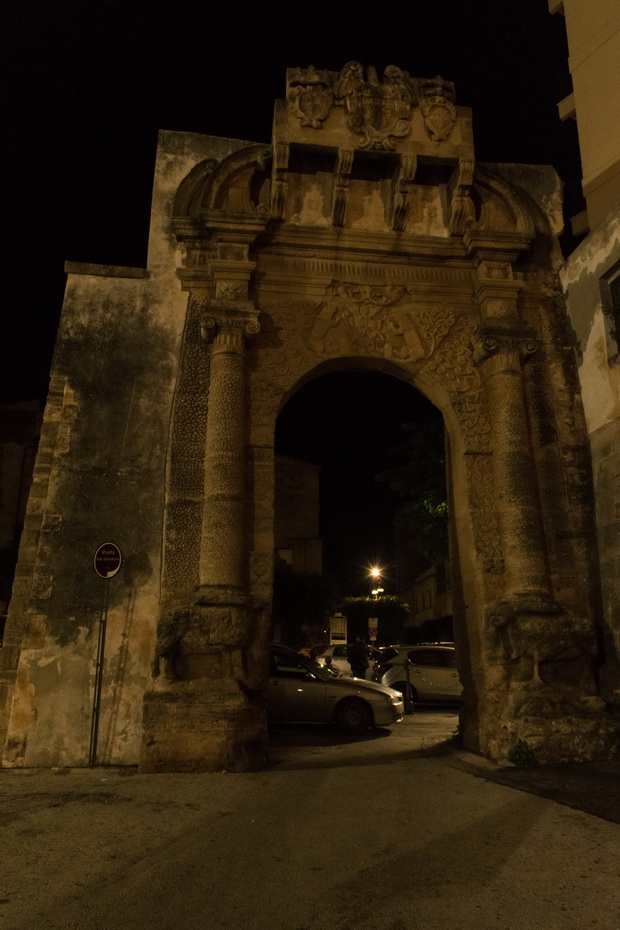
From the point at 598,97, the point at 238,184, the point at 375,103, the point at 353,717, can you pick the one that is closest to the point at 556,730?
the point at 353,717

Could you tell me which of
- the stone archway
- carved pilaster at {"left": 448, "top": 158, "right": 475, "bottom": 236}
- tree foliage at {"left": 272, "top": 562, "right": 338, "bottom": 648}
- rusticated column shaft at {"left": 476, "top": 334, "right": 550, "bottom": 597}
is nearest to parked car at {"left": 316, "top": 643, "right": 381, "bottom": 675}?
tree foliage at {"left": 272, "top": 562, "right": 338, "bottom": 648}

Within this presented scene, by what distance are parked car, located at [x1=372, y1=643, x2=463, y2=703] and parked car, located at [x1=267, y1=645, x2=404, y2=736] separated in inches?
149

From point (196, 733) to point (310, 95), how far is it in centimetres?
767

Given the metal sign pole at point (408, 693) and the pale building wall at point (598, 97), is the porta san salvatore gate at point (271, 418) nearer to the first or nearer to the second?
the pale building wall at point (598, 97)

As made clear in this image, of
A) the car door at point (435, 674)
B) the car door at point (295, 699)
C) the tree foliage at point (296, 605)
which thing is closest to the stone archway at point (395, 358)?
the car door at point (295, 699)

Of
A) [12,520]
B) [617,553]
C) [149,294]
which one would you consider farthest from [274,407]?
[12,520]

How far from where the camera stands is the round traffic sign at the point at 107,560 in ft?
24.5

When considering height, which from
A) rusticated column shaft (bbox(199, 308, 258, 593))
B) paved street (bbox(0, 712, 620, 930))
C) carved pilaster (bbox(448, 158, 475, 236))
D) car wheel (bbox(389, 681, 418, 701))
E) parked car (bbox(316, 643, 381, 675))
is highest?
carved pilaster (bbox(448, 158, 475, 236))

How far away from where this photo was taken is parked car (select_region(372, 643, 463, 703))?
48.6ft

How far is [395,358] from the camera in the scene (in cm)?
897

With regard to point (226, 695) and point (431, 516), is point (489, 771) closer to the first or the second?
point (226, 695)

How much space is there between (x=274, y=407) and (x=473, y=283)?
321 centimetres

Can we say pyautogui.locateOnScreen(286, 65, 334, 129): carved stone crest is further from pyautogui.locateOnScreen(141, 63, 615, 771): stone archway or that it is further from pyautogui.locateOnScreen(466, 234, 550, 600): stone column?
pyautogui.locateOnScreen(466, 234, 550, 600): stone column

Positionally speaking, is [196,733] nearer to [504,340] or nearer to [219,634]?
[219,634]
